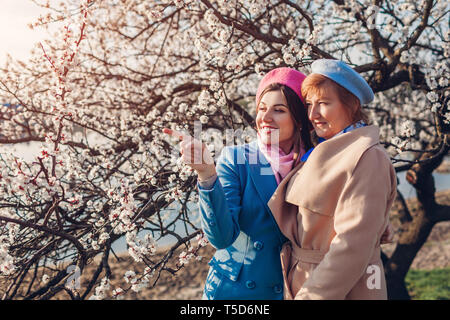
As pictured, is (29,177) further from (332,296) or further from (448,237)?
(448,237)

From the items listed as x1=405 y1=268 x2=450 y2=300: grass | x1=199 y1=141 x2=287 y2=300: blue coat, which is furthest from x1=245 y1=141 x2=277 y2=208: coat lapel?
x1=405 y1=268 x2=450 y2=300: grass

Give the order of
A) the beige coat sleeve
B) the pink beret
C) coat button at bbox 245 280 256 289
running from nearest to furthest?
the beige coat sleeve < coat button at bbox 245 280 256 289 < the pink beret

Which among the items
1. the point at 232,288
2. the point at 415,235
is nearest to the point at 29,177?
the point at 232,288

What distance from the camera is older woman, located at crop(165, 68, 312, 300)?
1.49 meters

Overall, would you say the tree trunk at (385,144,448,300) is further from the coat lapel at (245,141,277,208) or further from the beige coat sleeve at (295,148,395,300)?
the beige coat sleeve at (295,148,395,300)

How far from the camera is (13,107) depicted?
4242 millimetres

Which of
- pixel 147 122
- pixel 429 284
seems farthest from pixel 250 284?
pixel 429 284

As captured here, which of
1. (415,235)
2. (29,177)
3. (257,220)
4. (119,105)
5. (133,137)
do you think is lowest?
(415,235)

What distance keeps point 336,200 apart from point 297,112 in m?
0.45

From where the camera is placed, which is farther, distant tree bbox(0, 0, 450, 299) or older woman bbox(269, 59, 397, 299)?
distant tree bbox(0, 0, 450, 299)

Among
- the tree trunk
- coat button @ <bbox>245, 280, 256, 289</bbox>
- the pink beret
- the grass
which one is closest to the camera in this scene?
coat button @ <bbox>245, 280, 256, 289</bbox>

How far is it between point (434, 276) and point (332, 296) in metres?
4.95

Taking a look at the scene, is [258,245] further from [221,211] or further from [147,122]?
[147,122]

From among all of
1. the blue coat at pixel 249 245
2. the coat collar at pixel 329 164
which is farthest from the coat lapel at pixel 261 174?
the coat collar at pixel 329 164
